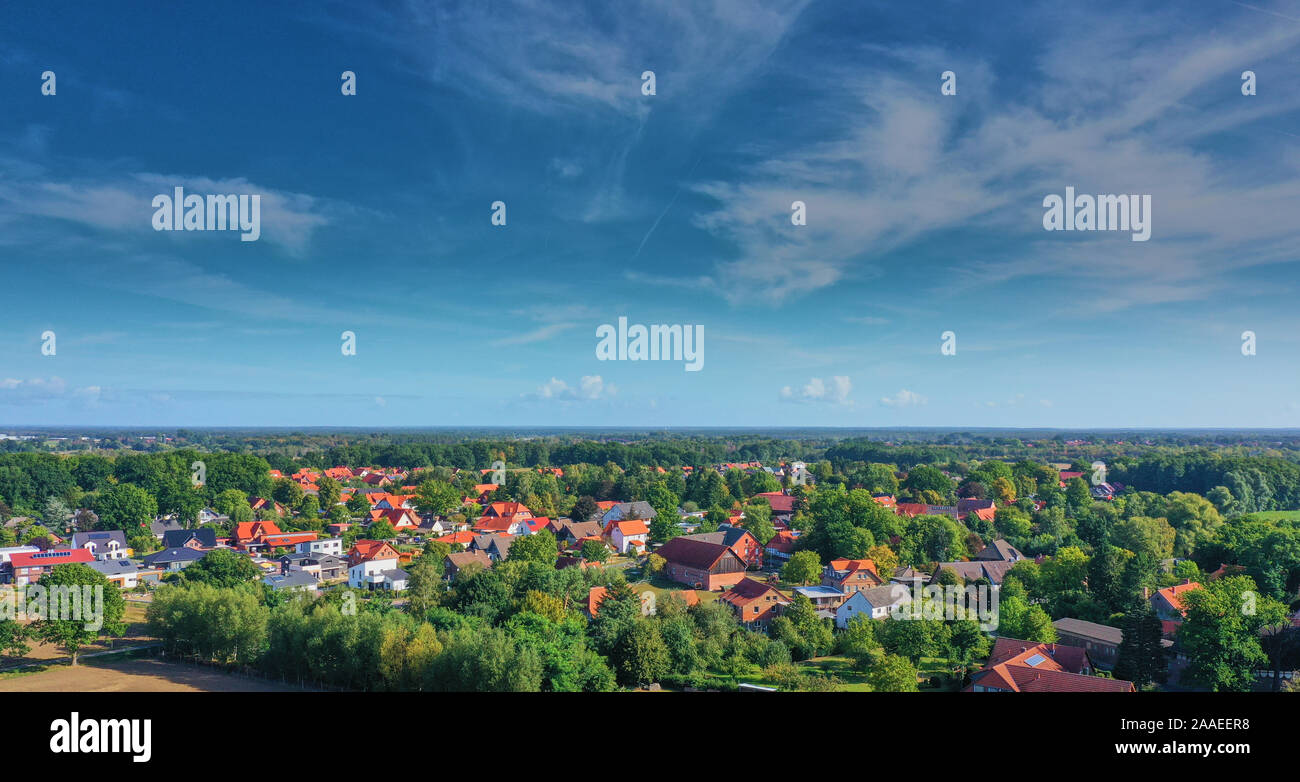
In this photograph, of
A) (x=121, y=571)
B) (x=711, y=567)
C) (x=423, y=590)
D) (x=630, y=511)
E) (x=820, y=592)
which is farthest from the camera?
(x=630, y=511)

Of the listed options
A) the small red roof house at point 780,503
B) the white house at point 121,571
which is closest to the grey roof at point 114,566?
the white house at point 121,571

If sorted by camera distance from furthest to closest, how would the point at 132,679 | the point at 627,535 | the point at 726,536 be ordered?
the point at 627,535, the point at 726,536, the point at 132,679

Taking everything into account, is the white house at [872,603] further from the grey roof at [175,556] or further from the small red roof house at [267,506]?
the small red roof house at [267,506]

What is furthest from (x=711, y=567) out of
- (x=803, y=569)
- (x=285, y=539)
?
(x=285, y=539)

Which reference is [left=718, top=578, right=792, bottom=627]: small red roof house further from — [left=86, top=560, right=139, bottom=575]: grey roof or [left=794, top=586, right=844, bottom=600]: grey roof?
[left=86, top=560, right=139, bottom=575]: grey roof

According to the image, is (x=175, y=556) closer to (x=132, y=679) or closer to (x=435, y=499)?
(x=435, y=499)

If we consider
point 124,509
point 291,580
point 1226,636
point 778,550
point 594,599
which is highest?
point 1226,636
